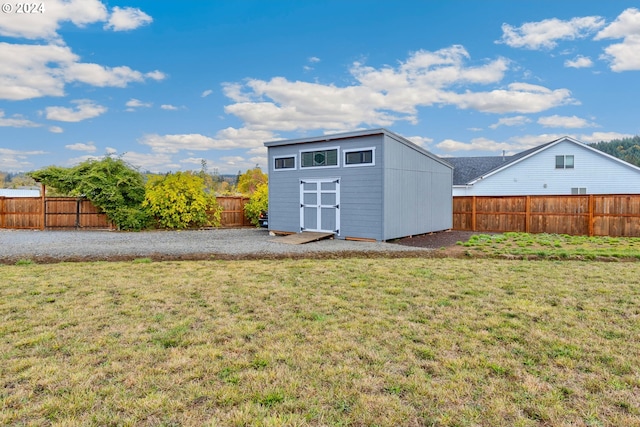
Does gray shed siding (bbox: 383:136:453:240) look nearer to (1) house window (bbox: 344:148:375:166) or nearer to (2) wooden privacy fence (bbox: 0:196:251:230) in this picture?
(1) house window (bbox: 344:148:375:166)

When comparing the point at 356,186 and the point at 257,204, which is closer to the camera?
the point at 356,186

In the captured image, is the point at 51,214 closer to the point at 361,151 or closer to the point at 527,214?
the point at 361,151

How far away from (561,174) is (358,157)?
1619cm

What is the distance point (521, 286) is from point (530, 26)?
13147mm

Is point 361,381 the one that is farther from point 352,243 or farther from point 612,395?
point 352,243

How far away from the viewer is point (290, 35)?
51.5ft

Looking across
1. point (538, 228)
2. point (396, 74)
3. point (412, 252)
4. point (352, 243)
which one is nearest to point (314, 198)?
point (352, 243)

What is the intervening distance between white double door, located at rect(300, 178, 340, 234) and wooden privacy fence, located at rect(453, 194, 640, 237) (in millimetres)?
6992

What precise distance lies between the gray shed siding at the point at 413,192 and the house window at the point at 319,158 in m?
1.98

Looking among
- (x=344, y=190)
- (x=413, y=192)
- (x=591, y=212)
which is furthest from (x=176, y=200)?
(x=591, y=212)

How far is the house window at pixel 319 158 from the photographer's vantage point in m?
12.1

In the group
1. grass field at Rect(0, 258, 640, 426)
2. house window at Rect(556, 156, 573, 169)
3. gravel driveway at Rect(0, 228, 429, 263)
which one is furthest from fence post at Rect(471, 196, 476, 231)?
grass field at Rect(0, 258, 640, 426)

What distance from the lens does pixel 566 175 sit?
2075 centimetres

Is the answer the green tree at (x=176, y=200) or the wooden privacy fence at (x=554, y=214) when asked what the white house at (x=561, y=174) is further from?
the green tree at (x=176, y=200)
